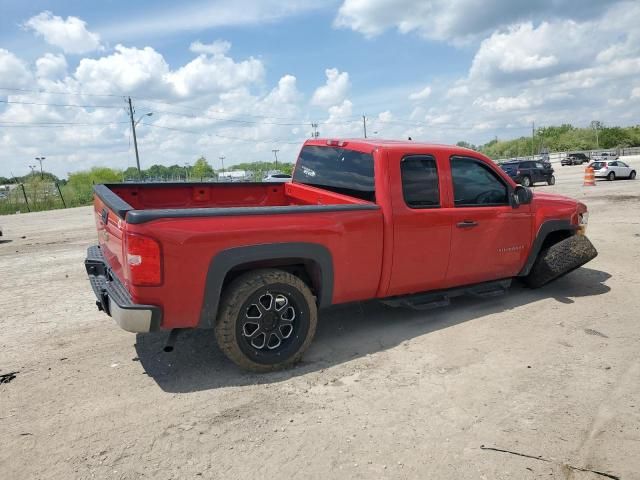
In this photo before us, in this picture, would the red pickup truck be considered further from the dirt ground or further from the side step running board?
the dirt ground

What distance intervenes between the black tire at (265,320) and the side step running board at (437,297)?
961 mm

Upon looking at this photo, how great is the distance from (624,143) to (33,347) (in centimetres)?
13916

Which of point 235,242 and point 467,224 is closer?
point 235,242

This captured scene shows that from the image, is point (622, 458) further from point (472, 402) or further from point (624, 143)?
point (624, 143)

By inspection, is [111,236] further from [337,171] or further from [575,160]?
[575,160]

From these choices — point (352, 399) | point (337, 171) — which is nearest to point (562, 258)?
point (337, 171)

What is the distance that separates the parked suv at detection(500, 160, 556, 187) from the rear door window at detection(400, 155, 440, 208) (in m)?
26.0

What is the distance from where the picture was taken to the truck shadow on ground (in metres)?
3.81

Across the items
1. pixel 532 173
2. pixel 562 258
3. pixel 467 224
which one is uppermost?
pixel 467 224

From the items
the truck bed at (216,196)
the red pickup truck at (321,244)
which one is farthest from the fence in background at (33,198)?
the red pickup truck at (321,244)

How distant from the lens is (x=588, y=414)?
10.4ft

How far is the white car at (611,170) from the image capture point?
30062 millimetres

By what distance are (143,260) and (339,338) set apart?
2.07 m

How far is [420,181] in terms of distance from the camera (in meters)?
4.52
